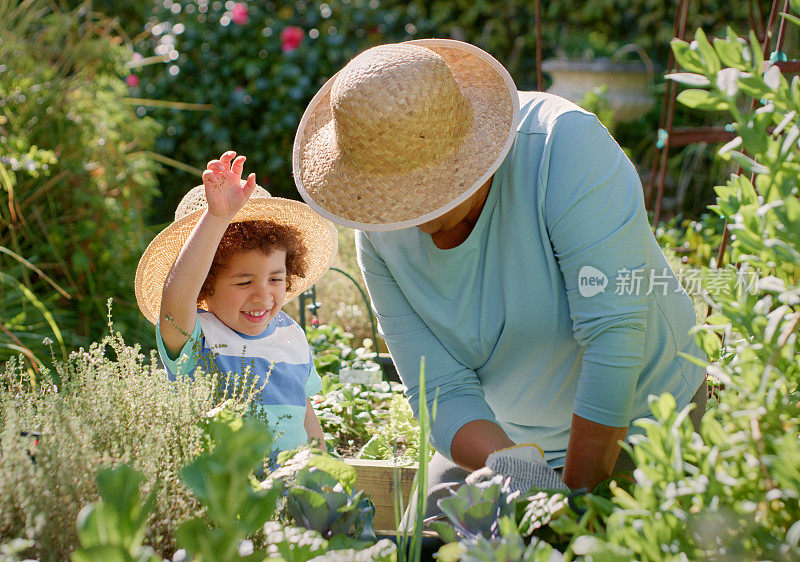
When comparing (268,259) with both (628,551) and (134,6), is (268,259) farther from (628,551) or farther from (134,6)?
(134,6)

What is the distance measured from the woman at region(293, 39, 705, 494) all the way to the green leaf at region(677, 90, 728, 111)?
0.61 meters

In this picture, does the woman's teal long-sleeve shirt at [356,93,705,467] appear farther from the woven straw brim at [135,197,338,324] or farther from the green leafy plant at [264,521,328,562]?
the green leafy plant at [264,521,328,562]

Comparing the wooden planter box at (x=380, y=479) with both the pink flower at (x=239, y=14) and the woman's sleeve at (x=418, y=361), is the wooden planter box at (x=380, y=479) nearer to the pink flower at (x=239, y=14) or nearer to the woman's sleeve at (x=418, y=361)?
the woman's sleeve at (x=418, y=361)

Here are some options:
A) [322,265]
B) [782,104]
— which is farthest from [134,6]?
[782,104]

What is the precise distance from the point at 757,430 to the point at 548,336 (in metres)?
0.98

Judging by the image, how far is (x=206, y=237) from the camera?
5.43 ft

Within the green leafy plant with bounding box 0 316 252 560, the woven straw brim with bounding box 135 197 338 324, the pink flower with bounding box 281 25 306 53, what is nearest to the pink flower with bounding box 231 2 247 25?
the pink flower with bounding box 281 25 306 53

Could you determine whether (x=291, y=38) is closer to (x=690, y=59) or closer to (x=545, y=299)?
(x=545, y=299)

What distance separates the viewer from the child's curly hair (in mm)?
2111

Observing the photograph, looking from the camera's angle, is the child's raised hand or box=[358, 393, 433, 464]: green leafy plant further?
box=[358, 393, 433, 464]: green leafy plant

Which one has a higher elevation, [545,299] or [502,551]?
[502,551]

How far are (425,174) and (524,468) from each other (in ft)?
1.83

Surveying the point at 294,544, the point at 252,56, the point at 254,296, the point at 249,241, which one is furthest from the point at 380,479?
the point at 252,56

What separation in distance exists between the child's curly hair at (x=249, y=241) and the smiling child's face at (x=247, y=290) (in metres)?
0.02
